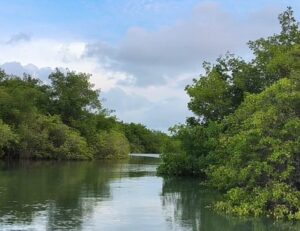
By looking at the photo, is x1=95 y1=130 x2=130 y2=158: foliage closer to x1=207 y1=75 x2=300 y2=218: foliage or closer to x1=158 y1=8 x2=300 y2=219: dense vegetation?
x1=158 y1=8 x2=300 y2=219: dense vegetation

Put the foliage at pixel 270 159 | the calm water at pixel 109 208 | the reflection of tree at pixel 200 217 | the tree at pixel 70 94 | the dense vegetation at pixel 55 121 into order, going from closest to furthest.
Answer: the calm water at pixel 109 208 < the reflection of tree at pixel 200 217 < the foliage at pixel 270 159 < the dense vegetation at pixel 55 121 < the tree at pixel 70 94

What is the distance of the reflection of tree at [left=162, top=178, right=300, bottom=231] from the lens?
1927 centimetres

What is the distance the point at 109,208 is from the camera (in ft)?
77.6

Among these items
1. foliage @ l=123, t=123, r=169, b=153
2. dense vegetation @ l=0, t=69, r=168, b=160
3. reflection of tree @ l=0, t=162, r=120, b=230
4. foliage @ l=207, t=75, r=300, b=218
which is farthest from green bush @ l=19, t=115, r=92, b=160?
foliage @ l=123, t=123, r=169, b=153

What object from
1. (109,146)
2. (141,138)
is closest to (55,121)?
(109,146)

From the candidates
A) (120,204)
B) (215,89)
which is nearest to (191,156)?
(215,89)

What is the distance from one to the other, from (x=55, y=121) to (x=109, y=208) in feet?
168

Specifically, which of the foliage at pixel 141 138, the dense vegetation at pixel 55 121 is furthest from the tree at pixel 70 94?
the foliage at pixel 141 138

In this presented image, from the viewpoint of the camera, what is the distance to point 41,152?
226 feet

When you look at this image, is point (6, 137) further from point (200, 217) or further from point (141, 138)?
point (141, 138)

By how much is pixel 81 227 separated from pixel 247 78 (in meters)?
24.0

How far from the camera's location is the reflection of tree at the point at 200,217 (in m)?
19.3

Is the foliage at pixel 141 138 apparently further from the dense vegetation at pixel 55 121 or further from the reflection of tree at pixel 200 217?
the reflection of tree at pixel 200 217

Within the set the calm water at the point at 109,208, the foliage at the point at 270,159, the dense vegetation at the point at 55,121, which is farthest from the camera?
the dense vegetation at the point at 55,121
